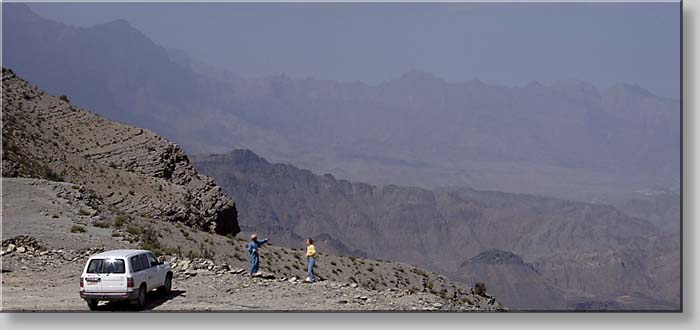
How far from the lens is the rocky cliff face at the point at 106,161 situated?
47.2 meters

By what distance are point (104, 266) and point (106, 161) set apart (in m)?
31.9

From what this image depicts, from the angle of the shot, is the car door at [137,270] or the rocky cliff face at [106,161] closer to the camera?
the car door at [137,270]

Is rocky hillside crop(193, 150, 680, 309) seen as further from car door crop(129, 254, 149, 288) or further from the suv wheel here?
the suv wheel

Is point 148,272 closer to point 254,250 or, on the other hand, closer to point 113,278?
point 113,278

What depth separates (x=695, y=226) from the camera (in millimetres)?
24406

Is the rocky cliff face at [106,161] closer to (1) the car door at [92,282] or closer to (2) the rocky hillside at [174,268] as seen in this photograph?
(2) the rocky hillside at [174,268]

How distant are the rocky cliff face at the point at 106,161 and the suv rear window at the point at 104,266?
19280 mm

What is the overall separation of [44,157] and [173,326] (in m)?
27.6

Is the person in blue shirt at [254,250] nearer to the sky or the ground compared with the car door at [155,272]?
nearer to the sky

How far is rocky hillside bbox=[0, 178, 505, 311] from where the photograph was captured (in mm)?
26375

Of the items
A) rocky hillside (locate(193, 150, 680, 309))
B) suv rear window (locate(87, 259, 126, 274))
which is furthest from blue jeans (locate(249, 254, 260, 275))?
rocky hillside (locate(193, 150, 680, 309))

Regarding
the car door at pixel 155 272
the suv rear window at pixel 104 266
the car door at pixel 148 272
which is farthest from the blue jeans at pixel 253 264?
the suv rear window at pixel 104 266

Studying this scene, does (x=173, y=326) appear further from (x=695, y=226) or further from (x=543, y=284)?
(x=543, y=284)

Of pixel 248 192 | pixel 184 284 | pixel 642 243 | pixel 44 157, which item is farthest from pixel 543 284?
pixel 184 284
